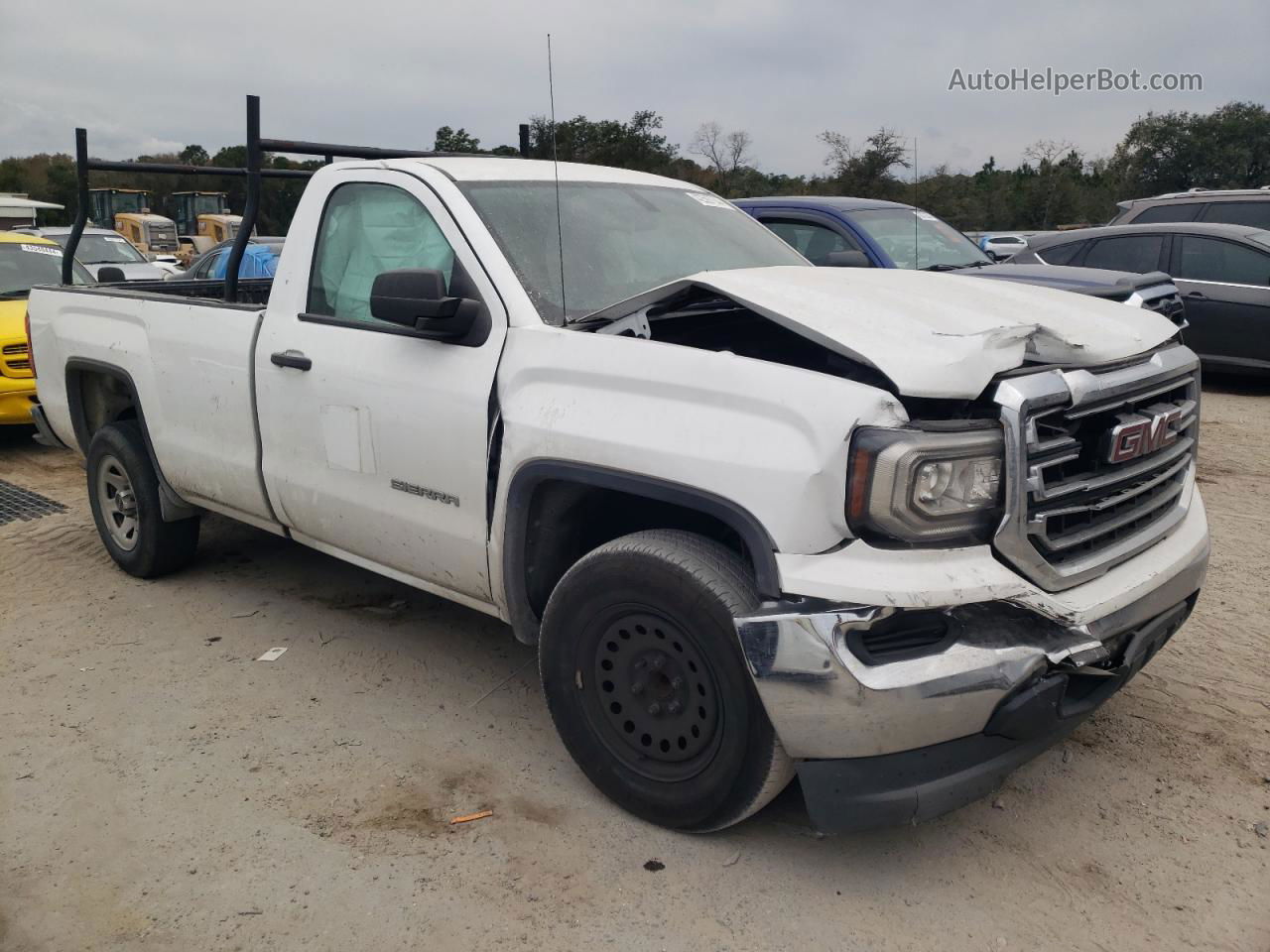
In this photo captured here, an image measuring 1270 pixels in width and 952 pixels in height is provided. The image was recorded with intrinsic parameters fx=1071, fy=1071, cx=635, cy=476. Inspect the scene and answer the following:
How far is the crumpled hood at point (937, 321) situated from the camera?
8.70 feet

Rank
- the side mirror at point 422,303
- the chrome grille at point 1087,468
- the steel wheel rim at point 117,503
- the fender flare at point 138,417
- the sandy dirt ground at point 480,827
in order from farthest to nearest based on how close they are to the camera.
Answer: the steel wheel rim at point 117,503
the fender flare at point 138,417
the side mirror at point 422,303
the sandy dirt ground at point 480,827
the chrome grille at point 1087,468

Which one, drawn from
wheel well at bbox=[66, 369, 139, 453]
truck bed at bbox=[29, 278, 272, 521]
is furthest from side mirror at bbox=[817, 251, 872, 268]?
wheel well at bbox=[66, 369, 139, 453]

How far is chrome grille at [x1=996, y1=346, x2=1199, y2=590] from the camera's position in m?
2.63

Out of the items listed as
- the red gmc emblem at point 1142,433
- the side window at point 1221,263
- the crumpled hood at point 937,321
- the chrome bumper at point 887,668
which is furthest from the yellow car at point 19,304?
the side window at point 1221,263

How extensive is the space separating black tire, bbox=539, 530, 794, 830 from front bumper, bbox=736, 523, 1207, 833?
0.14m

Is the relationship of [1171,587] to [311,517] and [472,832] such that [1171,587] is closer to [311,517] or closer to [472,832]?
[472,832]

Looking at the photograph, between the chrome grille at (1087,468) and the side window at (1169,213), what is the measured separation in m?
9.22

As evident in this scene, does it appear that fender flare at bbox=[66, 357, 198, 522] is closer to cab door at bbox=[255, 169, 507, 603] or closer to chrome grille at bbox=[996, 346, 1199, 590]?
cab door at bbox=[255, 169, 507, 603]

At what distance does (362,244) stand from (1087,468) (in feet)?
8.69

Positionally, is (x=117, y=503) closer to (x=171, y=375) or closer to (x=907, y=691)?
(x=171, y=375)

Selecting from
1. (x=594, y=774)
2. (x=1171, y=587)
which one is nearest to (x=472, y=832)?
(x=594, y=774)

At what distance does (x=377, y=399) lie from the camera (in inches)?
145

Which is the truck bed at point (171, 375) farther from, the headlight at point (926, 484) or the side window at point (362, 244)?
the headlight at point (926, 484)

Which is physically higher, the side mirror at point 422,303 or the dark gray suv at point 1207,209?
the dark gray suv at point 1207,209
